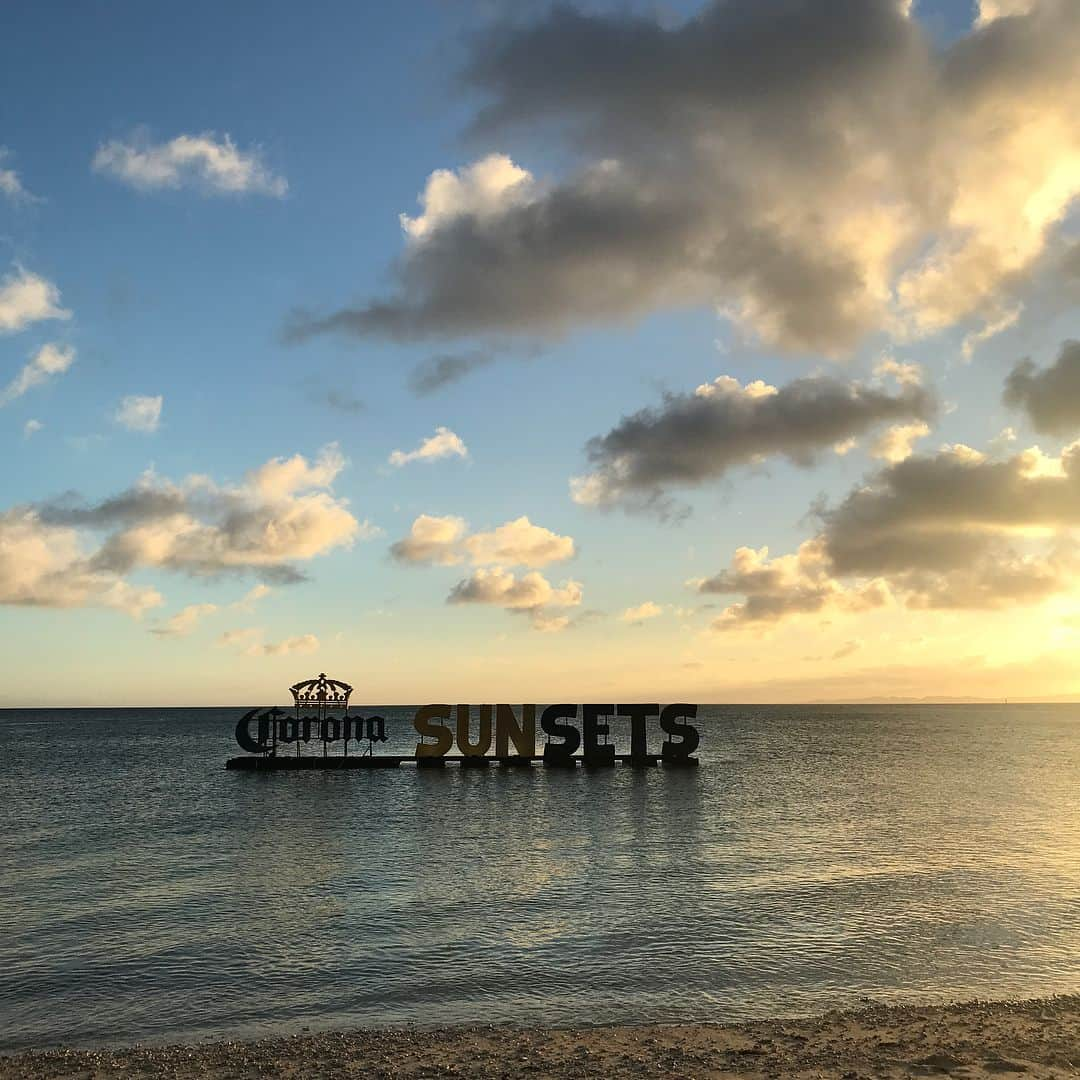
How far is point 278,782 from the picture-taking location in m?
88.6

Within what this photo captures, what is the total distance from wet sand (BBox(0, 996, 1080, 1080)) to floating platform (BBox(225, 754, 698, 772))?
233ft

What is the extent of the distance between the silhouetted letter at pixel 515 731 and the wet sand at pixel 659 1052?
221ft

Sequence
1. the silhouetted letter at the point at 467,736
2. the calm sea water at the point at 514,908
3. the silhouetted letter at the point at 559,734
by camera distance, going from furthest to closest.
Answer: the silhouetted letter at the point at 559,734, the silhouetted letter at the point at 467,736, the calm sea water at the point at 514,908

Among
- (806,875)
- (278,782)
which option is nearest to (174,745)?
(278,782)

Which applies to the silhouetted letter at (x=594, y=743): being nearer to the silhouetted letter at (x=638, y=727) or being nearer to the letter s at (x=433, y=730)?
the silhouetted letter at (x=638, y=727)

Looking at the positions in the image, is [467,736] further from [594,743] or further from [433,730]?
[594,743]

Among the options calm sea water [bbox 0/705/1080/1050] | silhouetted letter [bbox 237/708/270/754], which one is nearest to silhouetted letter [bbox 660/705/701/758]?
calm sea water [bbox 0/705/1080/1050]

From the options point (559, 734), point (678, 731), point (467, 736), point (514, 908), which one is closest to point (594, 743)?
point (559, 734)

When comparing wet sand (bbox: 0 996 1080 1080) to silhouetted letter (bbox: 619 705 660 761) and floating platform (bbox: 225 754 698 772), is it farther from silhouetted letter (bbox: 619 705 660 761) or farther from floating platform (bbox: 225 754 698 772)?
silhouetted letter (bbox: 619 705 660 761)

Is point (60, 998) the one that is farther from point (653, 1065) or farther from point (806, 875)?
point (806, 875)

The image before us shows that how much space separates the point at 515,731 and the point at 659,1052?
71.2 meters

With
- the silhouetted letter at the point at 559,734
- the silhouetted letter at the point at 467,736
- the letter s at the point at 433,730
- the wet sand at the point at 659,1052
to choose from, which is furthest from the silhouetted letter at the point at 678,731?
the wet sand at the point at 659,1052

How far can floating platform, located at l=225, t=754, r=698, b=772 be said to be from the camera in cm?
9500

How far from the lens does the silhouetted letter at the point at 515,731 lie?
9206 centimetres
